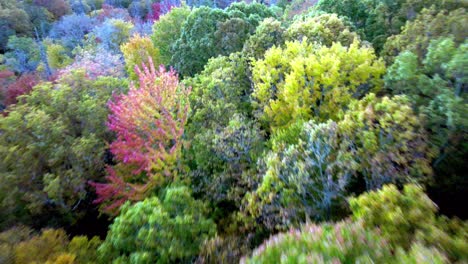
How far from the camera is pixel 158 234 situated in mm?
9570

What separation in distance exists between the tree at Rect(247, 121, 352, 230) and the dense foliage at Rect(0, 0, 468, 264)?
0.22ft

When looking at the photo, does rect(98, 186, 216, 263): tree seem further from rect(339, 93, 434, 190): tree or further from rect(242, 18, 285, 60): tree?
rect(242, 18, 285, 60): tree

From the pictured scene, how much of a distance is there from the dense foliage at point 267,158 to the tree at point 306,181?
66mm

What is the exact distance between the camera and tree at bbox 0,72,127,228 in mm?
13164

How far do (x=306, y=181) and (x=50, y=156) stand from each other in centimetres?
1137

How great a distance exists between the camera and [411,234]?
7230mm

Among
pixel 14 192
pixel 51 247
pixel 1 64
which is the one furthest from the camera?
pixel 1 64

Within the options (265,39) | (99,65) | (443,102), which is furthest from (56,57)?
(443,102)

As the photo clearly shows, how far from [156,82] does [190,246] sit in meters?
8.18

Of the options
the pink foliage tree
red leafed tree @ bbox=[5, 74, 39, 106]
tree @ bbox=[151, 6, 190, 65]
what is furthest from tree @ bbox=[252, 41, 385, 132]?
the pink foliage tree

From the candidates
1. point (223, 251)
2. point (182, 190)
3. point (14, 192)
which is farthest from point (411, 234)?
point (14, 192)

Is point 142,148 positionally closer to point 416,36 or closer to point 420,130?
point 420,130

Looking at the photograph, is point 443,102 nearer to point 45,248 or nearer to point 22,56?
point 45,248

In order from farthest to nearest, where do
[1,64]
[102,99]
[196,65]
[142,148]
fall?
[1,64] → [196,65] → [102,99] → [142,148]
